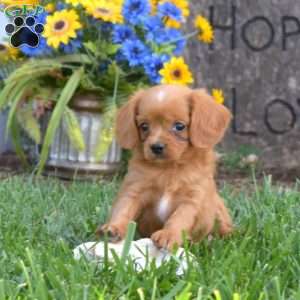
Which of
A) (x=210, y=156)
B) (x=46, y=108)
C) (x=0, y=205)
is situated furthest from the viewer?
(x=46, y=108)

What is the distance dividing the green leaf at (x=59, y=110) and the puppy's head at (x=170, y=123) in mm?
1644

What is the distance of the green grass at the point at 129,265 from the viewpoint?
2.17 meters

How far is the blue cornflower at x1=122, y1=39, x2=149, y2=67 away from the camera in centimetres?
453

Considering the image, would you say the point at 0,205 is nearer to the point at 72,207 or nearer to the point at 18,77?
the point at 72,207

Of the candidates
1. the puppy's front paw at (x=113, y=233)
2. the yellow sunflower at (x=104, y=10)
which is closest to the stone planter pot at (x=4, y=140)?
the yellow sunflower at (x=104, y=10)

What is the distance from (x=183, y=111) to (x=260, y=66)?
10.8 ft

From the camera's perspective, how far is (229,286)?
7.16ft

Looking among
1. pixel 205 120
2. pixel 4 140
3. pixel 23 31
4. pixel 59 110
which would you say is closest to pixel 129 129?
pixel 205 120

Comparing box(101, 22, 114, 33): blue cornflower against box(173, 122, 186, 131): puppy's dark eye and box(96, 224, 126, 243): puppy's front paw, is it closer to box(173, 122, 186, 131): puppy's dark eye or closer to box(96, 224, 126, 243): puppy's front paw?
box(173, 122, 186, 131): puppy's dark eye

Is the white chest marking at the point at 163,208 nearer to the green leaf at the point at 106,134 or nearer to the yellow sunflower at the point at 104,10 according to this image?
the green leaf at the point at 106,134

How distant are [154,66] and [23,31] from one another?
103cm

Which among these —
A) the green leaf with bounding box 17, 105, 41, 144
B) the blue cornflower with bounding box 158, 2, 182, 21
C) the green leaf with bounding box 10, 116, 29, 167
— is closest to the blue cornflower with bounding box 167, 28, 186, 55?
the blue cornflower with bounding box 158, 2, 182, 21

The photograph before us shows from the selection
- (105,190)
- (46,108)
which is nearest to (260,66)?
(46,108)

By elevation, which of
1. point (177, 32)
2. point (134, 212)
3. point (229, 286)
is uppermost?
point (177, 32)
